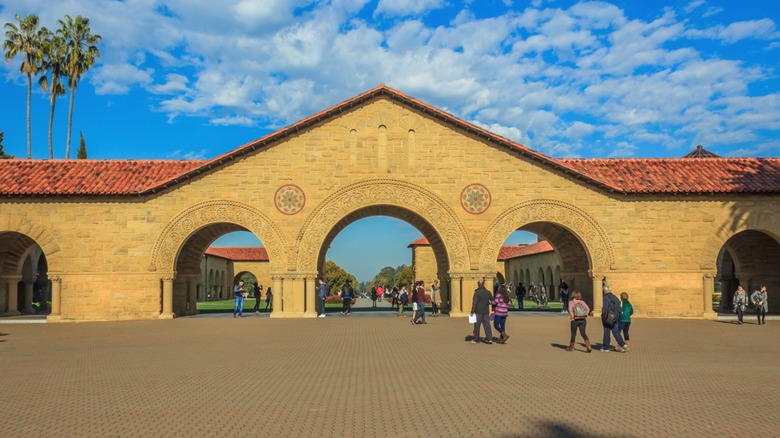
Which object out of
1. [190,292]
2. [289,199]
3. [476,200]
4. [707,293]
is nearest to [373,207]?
[289,199]

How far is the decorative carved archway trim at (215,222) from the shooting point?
2717 centimetres

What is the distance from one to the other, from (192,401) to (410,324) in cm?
1509

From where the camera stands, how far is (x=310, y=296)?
91.1 feet

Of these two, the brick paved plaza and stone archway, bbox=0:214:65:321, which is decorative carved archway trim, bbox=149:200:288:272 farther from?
the brick paved plaza

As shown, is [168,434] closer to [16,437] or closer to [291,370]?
[16,437]

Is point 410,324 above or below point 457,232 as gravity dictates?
below

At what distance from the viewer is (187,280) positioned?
30672 millimetres

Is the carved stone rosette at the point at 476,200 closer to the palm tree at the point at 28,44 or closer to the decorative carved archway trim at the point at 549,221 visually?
the decorative carved archway trim at the point at 549,221

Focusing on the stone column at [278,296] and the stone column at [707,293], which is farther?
the stone column at [278,296]

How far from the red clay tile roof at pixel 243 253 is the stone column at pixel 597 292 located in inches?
1764

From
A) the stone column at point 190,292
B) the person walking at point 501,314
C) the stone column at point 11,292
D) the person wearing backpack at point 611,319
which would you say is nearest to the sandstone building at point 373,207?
the stone column at point 190,292

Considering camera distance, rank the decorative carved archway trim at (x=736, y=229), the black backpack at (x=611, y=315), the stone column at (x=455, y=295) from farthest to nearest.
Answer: the stone column at (x=455, y=295) → the decorative carved archway trim at (x=736, y=229) → the black backpack at (x=611, y=315)

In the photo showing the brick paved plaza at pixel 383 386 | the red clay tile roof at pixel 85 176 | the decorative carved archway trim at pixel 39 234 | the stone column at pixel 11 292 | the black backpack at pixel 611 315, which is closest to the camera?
the brick paved plaza at pixel 383 386

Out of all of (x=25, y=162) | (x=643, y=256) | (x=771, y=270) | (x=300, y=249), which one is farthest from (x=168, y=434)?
(x=771, y=270)
